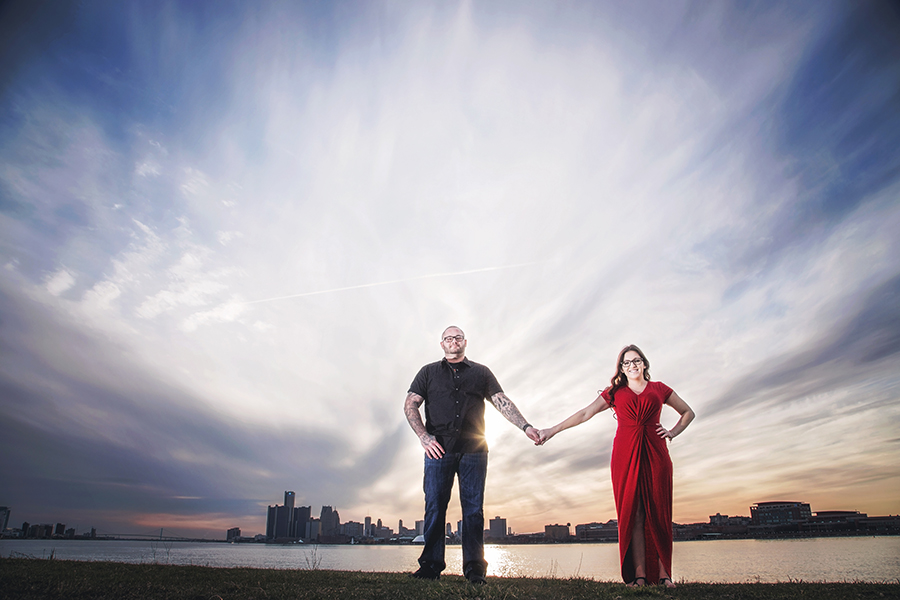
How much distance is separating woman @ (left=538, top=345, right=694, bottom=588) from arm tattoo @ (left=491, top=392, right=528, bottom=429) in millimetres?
459

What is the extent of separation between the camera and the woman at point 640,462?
5949 mm

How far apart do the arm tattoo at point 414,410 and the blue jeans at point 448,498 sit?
455mm

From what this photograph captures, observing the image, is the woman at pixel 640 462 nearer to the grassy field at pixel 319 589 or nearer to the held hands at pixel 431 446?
the grassy field at pixel 319 589

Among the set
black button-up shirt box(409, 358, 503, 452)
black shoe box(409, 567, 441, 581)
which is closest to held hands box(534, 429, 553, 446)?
black button-up shirt box(409, 358, 503, 452)

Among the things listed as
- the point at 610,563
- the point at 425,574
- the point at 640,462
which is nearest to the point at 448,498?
the point at 425,574

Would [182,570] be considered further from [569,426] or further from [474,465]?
[569,426]

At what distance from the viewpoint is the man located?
5688 mm

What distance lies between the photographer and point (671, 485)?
6.16 m

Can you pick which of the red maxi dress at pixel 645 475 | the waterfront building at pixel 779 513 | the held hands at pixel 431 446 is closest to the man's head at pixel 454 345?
the held hands at pixel 431 446

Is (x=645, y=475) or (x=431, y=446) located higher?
(x=431, y=446)

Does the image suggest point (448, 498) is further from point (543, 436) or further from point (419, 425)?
point (543, 436)

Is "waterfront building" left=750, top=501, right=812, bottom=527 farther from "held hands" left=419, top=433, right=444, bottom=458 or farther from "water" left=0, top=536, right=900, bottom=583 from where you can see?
"held hands" left=419, top=433, right=444, bottom=458

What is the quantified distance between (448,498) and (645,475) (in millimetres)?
2690

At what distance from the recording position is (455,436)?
19.7ft
